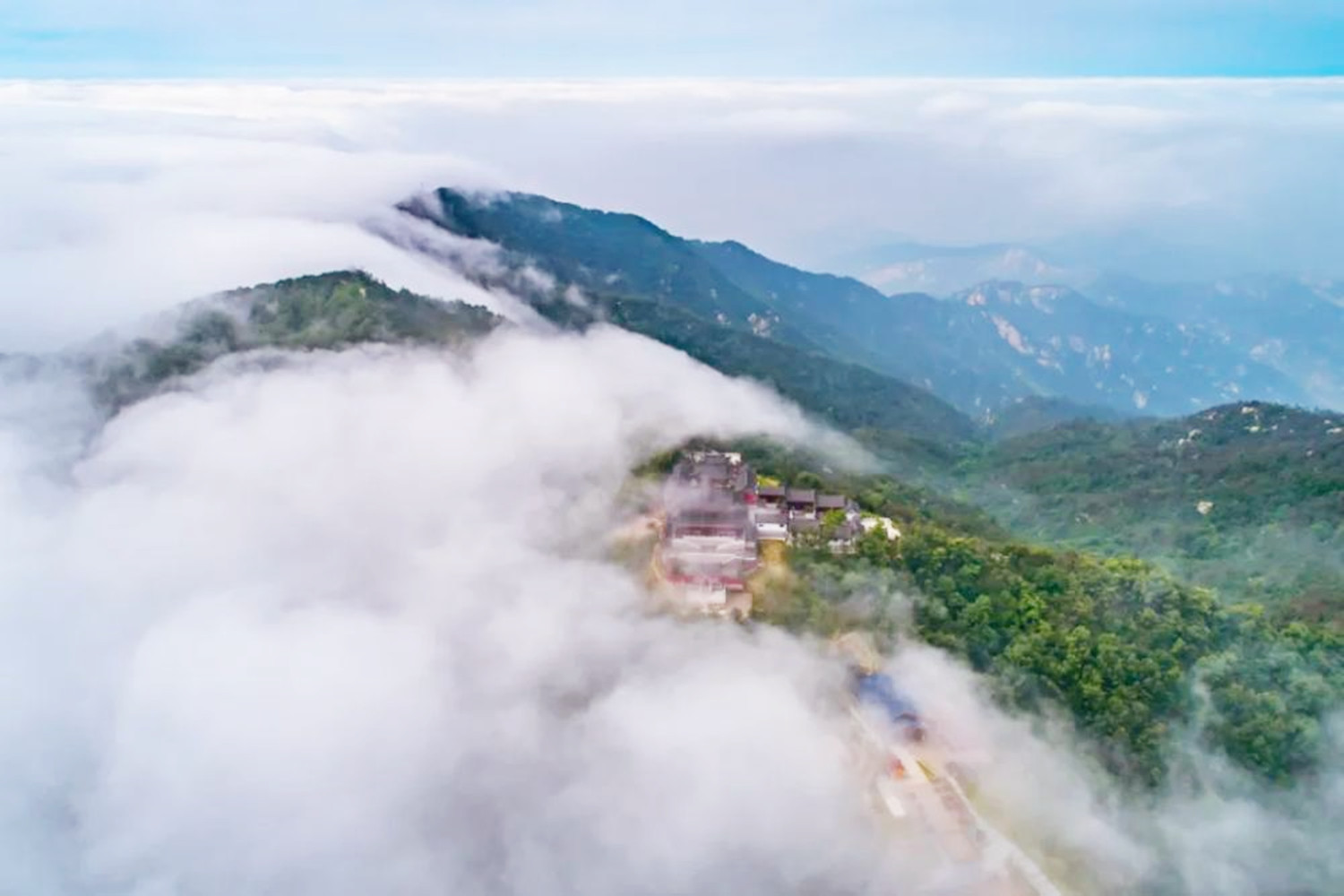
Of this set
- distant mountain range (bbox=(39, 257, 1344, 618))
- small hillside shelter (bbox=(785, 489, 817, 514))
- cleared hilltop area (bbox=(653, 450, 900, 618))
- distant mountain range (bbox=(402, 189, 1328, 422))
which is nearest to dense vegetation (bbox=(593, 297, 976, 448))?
distant mountain range (bbox=(39, 257, 1344, 618))

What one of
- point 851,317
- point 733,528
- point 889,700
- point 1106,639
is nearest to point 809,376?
point 733,528

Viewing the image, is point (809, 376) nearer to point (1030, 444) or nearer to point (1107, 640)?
point (1030, 444)

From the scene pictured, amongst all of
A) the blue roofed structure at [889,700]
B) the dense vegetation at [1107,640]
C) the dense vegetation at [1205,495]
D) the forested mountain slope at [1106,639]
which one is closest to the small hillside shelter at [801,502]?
the forested mountain slope at [1106,639]

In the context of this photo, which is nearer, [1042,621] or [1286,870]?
[1286,870]

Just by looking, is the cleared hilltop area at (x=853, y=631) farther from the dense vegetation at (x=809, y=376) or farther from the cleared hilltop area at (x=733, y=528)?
the dense vegetation at (x=809, y=376)

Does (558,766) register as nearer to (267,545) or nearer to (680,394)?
(267,545)

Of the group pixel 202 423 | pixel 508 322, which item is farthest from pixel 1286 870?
pixel 508 322

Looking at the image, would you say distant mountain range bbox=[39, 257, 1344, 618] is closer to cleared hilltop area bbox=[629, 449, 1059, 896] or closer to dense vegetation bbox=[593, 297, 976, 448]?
dense vegetation bbox=[593, 297, 976, 448]
